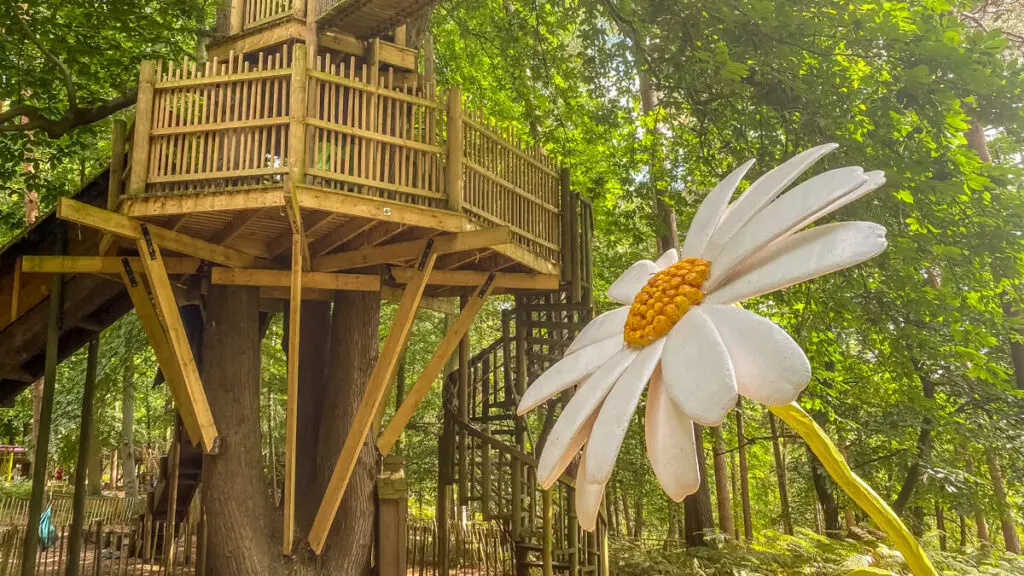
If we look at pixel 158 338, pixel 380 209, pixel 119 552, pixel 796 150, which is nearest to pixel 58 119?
pixel 158 338

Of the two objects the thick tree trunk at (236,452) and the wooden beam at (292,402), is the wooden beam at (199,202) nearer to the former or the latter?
the wooden beam at (292,402)

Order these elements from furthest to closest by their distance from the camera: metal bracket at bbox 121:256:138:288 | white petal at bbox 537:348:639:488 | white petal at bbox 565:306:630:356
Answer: metal bracket at bbox 121:256:138:288 → white petal at bbox 565:306:630:356 → white petal at bbox 537:348:639:488

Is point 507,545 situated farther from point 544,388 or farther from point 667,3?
point 544,388

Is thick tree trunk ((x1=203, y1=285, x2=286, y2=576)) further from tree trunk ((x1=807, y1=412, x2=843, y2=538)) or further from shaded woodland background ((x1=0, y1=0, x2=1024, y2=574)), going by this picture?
tree trunk ((x1=807, y1=412, x2=843, y2=538))

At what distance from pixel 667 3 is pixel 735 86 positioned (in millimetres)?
911

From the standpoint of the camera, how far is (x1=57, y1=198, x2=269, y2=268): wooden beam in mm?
5551

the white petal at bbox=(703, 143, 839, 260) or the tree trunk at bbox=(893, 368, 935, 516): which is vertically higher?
the white petal at bbox=(703, 143, 839, 260)

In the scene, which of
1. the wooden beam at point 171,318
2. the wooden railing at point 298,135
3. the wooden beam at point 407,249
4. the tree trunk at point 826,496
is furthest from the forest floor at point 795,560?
the wooden beam at point 171,318

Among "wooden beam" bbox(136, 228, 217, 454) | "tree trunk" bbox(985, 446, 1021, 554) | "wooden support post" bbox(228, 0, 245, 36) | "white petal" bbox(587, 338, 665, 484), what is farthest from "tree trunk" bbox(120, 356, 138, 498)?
"tree trunk" bbox(985, 446, 1021, 554)

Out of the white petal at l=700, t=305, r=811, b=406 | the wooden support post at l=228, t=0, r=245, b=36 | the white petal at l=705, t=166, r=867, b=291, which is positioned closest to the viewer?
the white petal at l=700, t=305, r=811, b=406

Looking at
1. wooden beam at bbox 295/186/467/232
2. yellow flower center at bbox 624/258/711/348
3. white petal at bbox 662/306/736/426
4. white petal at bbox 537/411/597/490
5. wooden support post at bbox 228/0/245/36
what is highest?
wooden support post at bbox 228/0/245/36

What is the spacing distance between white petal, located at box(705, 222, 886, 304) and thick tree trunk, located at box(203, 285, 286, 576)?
7426 mm

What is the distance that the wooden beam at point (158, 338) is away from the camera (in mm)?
6871

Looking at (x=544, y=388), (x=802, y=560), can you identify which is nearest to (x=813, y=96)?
(x=544, y=388)
